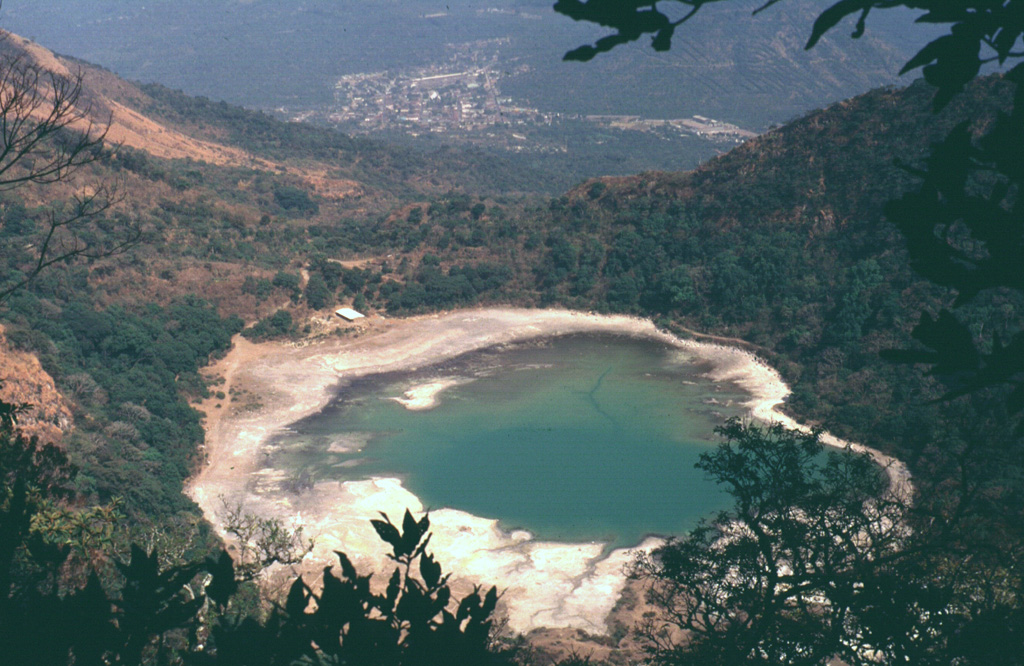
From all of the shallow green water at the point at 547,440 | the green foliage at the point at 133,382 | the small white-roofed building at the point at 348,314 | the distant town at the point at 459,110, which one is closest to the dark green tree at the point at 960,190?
the shallow green water at the point at 547,440

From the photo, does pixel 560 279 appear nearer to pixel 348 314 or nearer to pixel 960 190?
pixel 348 314

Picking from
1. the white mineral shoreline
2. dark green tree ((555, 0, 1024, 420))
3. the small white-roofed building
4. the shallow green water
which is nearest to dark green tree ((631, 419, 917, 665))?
dark green tree ((555, 0, 1024, 420))

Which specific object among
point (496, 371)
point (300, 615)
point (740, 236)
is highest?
point (300, 615)

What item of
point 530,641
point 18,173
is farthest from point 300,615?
point 18,173

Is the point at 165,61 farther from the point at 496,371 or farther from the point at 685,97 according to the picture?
the point at 496,371

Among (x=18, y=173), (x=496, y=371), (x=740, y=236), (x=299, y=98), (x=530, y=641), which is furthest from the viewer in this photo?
(x=299, y=98)

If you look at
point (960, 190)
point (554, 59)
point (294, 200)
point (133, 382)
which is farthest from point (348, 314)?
point (554, 59)
